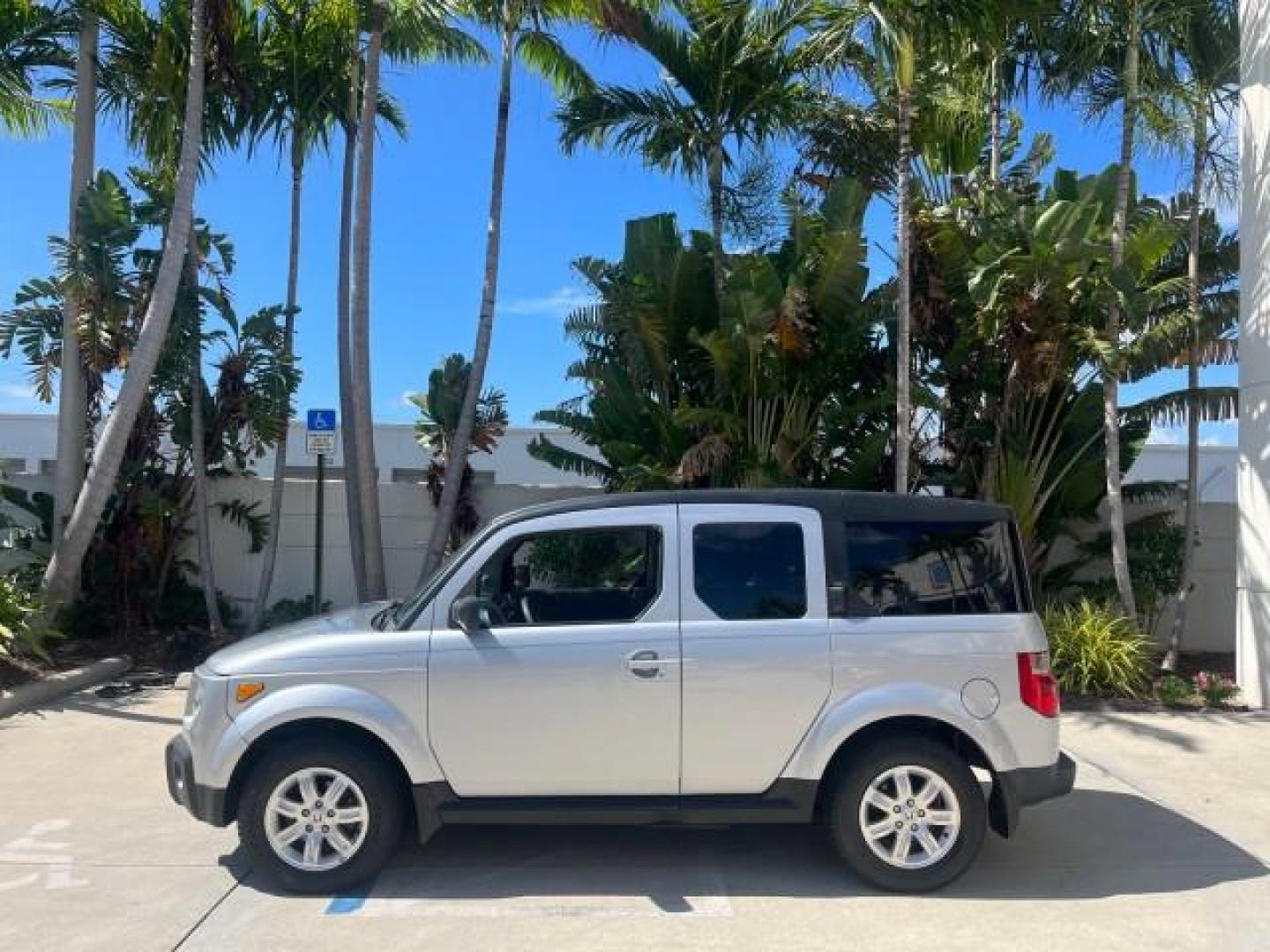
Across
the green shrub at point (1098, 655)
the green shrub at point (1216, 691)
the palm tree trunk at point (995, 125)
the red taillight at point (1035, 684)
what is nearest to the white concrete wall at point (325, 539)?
the green shrub at point (1098, 655)

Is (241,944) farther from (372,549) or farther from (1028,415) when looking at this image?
(1028,415)

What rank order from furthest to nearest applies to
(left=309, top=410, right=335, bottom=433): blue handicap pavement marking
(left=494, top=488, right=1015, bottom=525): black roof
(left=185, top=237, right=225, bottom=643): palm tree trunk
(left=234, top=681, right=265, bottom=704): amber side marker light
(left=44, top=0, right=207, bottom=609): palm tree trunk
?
(left=185, top=237, right=225, bottom=643): palm tree trunk
(left=309, top=410, right=335, bottom=433): blue handicap pavement marking
(left=44, top=0, right=207, bottom=609): palm tree trunk
(left=494, top=488, right=1015, bottom=525): black roof
(left=234, top=681, right=265, bottom=704): amber side marker light

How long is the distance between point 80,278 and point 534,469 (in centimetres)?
1337

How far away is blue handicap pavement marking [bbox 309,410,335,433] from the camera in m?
11.3

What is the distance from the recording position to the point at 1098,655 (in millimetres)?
9875

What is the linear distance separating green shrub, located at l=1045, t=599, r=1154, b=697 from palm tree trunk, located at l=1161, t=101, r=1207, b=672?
47.1 inches

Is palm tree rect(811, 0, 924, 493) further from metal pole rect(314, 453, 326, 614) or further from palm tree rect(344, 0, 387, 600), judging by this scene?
metal pole rect(314, 453, 326, 614)

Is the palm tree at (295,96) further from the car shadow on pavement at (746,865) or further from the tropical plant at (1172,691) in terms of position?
the tropical plant at (1172,691)

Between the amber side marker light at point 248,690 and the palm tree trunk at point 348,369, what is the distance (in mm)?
7329

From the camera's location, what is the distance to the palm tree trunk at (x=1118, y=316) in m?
10.6

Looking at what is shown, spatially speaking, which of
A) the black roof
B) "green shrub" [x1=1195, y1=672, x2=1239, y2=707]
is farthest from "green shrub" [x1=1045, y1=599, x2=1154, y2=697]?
the black roof

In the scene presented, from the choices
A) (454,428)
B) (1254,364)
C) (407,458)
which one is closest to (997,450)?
(1254,364)

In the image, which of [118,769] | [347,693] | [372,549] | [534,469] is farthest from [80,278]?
[534,469]

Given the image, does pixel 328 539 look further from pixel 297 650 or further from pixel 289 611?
pixel 297 650
